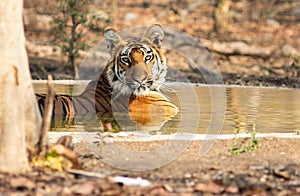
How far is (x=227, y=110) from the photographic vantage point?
9547 millimetres

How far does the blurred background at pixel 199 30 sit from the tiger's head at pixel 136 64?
3.44 m

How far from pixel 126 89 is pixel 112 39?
77cm

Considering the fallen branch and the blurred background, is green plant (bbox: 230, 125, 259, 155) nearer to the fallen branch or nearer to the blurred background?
the blurred background

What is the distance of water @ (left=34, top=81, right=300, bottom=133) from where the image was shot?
8.03 meters

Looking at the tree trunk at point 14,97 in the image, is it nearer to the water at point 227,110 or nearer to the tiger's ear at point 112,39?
the water at point 227,110

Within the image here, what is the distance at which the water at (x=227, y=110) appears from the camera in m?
8.03

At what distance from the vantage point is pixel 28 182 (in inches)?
176

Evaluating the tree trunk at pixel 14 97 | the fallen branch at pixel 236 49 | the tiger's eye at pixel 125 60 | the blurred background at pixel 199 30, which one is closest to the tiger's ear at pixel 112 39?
the tiger's eye at pixel 125 60

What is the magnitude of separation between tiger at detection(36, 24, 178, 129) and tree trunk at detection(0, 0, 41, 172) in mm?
3826

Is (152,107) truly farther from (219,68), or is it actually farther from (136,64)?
(219,68)

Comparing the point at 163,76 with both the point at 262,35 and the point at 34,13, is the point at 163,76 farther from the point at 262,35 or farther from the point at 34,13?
the point at 262,35

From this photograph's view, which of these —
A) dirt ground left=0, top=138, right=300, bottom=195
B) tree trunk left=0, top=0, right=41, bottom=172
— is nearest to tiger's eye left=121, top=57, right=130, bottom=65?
dirt ground left=0, top=138, right=300, bottom=195

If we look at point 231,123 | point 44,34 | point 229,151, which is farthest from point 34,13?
point 229,151

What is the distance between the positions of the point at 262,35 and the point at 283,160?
13.7m
